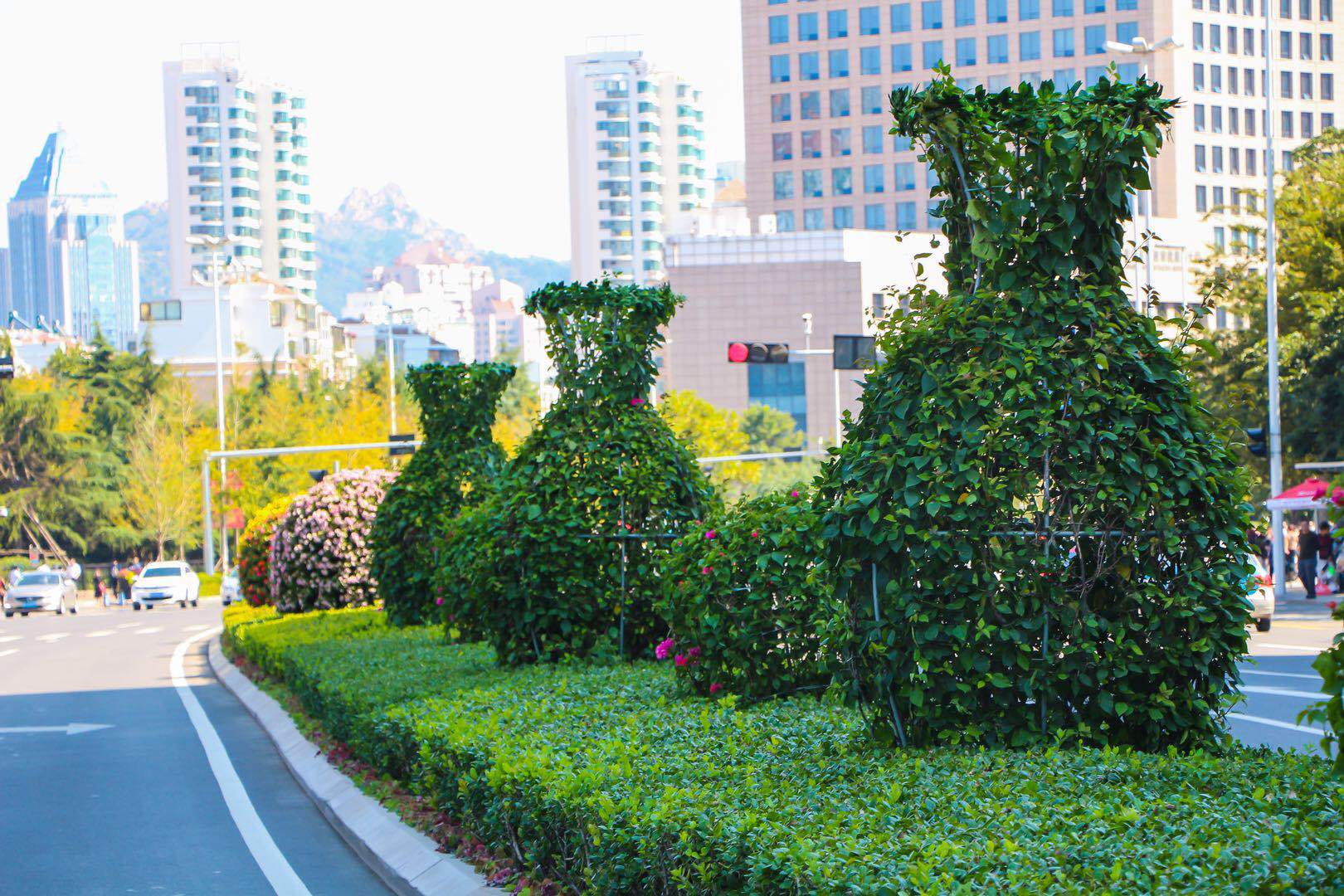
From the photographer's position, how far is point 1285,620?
2847cm

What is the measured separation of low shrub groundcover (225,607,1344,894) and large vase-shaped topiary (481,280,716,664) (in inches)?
100.0

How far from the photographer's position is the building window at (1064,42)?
304ft

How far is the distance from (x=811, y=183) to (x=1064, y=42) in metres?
17.6

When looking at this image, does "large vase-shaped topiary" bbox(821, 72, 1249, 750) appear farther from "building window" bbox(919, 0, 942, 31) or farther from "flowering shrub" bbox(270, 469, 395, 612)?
"building window" bbox(919, 0, 942, 31)

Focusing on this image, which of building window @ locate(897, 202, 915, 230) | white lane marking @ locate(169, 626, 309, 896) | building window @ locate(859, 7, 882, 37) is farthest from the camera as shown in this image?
building window @ locate(897, 202, 915, 230)

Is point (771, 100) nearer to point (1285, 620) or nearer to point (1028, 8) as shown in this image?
point (1028, 8)

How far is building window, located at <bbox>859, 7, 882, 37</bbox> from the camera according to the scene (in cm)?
9594

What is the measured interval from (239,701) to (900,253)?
79.6 m

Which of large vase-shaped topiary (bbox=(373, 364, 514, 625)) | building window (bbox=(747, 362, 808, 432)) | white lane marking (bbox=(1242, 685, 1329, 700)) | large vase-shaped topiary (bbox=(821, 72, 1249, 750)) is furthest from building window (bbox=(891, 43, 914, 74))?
large vase-shaped topiary (bbox=(821, 72, 1249, 750))

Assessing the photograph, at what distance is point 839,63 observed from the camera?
97438mm

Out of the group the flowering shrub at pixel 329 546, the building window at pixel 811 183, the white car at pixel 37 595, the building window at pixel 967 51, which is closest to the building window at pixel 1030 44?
the building window at pixel 967 51

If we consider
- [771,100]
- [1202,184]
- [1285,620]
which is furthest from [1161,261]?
[1285,620]

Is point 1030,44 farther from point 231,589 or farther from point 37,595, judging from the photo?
point 37,595

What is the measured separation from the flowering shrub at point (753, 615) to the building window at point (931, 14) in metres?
89.5
